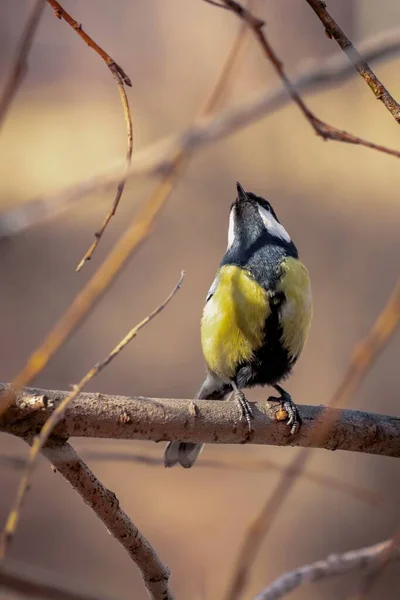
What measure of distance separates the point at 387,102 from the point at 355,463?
4099 mm

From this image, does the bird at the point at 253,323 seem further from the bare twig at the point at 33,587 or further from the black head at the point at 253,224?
the bare twig at the point at 33,587

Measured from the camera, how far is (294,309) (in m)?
2.29

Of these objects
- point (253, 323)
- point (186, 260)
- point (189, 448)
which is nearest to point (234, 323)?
point (253, 323)

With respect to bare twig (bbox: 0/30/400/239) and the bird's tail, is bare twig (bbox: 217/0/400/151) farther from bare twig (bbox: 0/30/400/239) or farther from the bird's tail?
the bird's tail

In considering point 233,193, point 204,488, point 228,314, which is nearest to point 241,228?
point 228,314

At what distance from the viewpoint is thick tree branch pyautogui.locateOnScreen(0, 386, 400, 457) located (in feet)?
4.63

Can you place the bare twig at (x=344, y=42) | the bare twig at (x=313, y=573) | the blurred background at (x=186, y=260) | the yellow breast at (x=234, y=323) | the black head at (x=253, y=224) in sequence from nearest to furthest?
the bare twig at (x=313, y=573), the bare twig at (x=344, y=42), the yellow breast at (x=234, y=323), the black head at (x=253, y=224), the blurred background at (x=186, y=260)

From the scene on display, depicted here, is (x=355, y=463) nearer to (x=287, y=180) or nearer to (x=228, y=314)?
(x=287, y=180)

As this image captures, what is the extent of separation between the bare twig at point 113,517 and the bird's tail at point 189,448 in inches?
29.7

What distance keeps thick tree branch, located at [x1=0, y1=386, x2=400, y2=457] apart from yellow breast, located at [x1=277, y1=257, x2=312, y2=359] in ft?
1.25

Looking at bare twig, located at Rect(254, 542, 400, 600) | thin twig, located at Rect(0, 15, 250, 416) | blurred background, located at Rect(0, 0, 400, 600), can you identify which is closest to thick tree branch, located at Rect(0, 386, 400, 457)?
bare twig, located at Rect(254, 542, 400, 600)

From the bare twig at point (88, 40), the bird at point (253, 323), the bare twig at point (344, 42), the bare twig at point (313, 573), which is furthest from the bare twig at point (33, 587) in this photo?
the bird at point (253, 323)

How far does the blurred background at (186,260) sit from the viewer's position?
4.95m

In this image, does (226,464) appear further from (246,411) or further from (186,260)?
(186,260)
